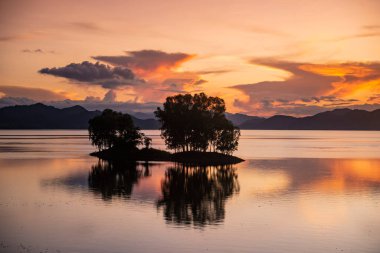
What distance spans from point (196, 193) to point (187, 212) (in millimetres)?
18781

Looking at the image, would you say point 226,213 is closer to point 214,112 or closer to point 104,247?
point 104,247

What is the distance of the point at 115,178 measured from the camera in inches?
4001

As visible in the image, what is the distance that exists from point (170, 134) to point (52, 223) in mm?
95397

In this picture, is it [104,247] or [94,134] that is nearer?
[104,247]

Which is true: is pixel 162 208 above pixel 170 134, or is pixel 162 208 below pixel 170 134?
below

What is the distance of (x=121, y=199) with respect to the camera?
72125 mm

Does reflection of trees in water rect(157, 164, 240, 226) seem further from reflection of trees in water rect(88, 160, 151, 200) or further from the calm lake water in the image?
reflection of trees in water rect(88, 160, 151, 200)

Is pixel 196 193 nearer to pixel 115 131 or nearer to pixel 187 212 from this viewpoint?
pixel 187 212

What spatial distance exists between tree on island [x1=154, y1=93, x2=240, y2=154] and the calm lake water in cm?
3231

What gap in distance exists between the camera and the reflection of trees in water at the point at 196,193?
58.9 m

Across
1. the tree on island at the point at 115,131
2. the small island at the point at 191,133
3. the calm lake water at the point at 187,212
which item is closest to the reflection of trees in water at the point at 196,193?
the calm lake water at the point at 187,212

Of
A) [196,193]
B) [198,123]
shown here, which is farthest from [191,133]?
[196,193]

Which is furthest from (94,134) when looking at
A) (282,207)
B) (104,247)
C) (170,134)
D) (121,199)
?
(104,247)

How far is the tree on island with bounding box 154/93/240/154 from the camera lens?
14250cm
